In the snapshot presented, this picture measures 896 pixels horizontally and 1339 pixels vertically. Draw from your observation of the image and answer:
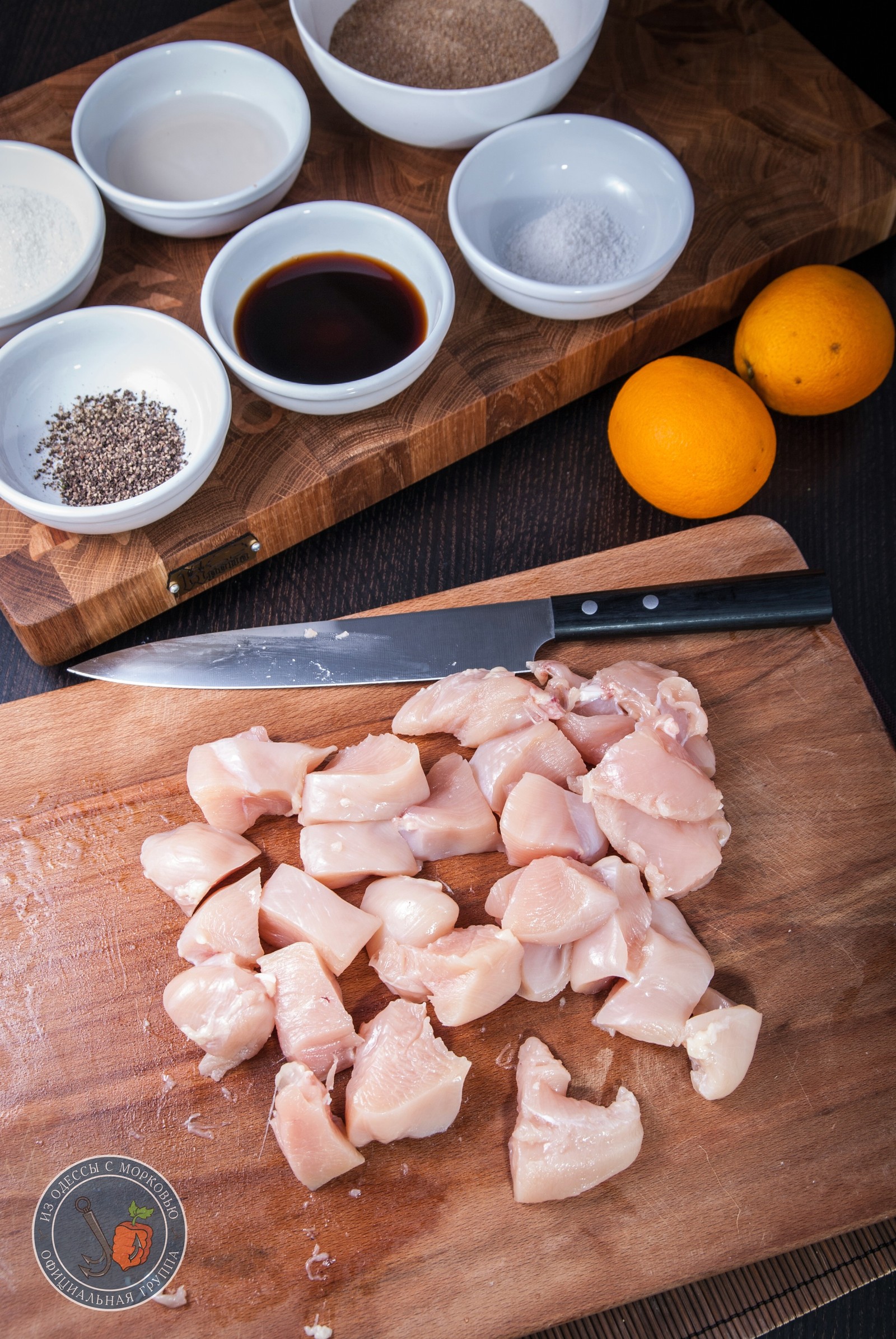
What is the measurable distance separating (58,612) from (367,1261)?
1183 millimetres

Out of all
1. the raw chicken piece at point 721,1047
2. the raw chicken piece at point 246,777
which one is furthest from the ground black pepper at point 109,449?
the raw chicken piece at point 721,1047

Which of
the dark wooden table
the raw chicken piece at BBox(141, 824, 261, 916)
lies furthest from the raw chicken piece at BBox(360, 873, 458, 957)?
the dark wooden table

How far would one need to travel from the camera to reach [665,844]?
1716 mm

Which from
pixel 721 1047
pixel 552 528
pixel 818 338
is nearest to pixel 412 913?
pixel 721 1047

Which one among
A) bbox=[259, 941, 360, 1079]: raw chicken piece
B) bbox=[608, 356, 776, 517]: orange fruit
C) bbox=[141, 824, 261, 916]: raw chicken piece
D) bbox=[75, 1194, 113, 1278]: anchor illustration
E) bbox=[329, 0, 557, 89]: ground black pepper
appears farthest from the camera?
bbox=[329, 0, 557, 89]: ground black pepper

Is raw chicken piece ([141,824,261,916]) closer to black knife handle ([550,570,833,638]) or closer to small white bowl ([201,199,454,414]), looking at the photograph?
black knife handle ([550,570,833,638])

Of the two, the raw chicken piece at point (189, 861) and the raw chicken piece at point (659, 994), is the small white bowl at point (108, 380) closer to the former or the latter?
the raw chicken piece at point (189, 861)

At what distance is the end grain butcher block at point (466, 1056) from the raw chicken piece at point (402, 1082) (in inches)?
2.0

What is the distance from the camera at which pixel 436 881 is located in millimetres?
1761

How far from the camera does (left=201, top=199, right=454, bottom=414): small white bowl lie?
1990mm

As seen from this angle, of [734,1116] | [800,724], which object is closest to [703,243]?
[800,724]

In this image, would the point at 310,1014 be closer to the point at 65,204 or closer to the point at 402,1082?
the point at 402,1082

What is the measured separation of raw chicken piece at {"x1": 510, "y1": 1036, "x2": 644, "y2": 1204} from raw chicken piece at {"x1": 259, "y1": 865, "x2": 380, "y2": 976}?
33cm

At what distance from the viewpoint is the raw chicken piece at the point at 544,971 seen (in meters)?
1.67
